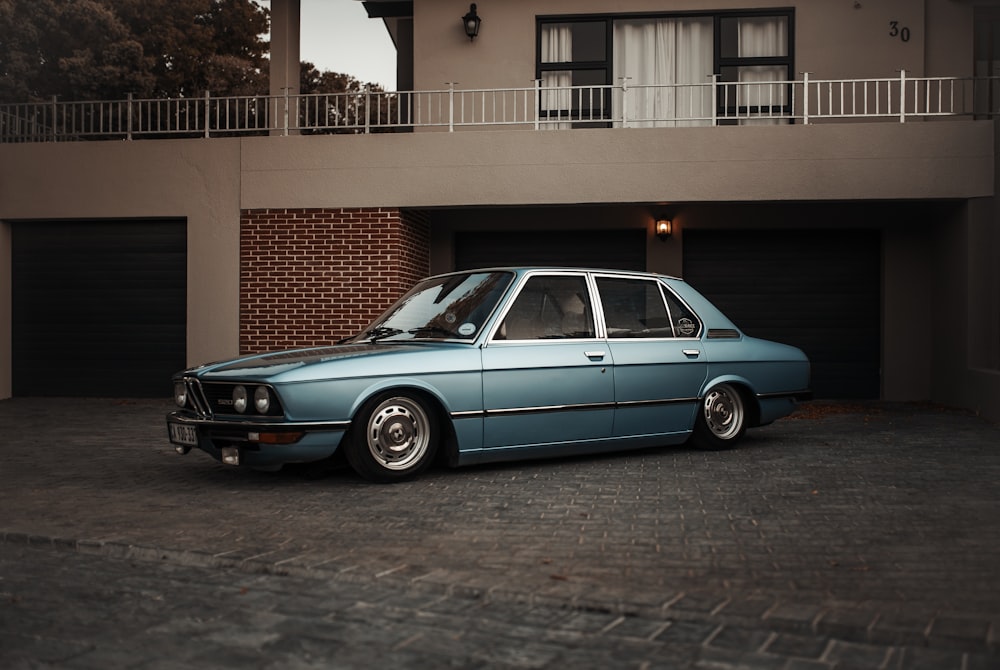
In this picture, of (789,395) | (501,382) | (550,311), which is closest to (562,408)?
(501,382)

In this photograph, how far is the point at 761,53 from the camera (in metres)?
16.0

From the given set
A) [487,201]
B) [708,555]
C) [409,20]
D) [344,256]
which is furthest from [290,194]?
[708,555]

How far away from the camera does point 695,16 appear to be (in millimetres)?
16219

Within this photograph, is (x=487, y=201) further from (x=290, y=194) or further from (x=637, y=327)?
(x=637, y=327)

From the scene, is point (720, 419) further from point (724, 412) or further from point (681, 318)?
point (681, 318)

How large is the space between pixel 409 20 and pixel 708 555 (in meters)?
15.5

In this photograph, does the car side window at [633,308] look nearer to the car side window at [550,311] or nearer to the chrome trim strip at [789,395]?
the car side window at [550,311]

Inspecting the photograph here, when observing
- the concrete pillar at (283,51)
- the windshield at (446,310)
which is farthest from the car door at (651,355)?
the concrete pillar at (283,51)

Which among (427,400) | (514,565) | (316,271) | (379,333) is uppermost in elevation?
(316,271)

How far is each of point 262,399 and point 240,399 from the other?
0.61ft

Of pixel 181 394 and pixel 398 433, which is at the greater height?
pixel 181 394

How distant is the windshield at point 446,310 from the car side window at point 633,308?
0.92 meters

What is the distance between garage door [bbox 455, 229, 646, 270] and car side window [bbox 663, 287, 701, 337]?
6.99 m

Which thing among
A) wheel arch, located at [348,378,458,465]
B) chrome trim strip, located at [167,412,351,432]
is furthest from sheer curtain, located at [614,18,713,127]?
chrome trim strip, located at [167,412,351,432]
